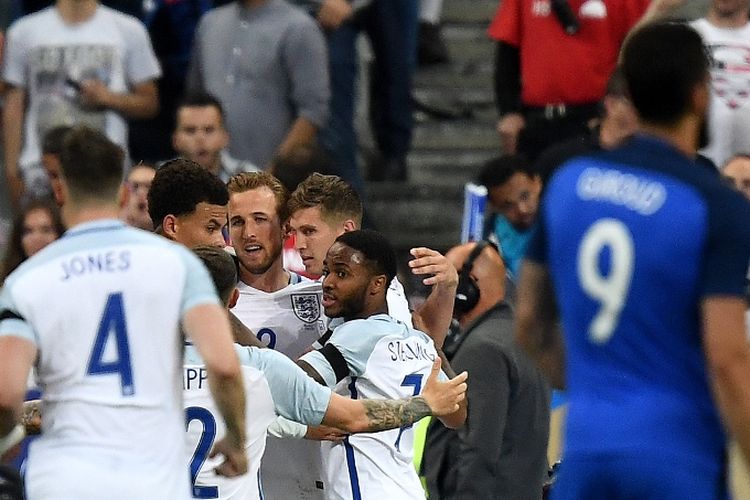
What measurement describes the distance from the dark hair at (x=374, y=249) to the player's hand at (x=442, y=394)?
0.53m

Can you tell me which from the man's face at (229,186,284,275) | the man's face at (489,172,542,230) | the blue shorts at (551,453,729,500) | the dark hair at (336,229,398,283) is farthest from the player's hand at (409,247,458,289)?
the man's face at (489,172,542,230)

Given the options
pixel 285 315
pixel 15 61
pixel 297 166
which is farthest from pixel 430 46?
pixel 285 315

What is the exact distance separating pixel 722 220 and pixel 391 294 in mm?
2808

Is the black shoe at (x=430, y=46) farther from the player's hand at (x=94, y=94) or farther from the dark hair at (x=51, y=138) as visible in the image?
the dark hair at (x=51, y=138)

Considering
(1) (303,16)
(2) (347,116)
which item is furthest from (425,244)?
(1) (303,16)

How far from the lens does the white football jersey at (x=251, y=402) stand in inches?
245

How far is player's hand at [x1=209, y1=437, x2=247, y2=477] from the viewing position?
216 inches

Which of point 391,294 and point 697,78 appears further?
point 391,294

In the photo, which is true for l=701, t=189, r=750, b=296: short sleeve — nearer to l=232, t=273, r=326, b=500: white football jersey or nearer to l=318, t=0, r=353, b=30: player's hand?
l=232, t=273, r=326, b=500: white football jersey

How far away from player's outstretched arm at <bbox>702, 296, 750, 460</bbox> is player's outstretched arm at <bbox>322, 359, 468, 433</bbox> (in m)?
1.84

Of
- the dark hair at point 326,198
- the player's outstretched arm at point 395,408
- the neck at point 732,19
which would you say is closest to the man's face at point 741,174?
the neck at point 732,19

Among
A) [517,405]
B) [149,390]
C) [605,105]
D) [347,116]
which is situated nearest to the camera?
[149,390]

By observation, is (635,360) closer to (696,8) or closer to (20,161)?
(20,161)

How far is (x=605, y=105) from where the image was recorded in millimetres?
9133
